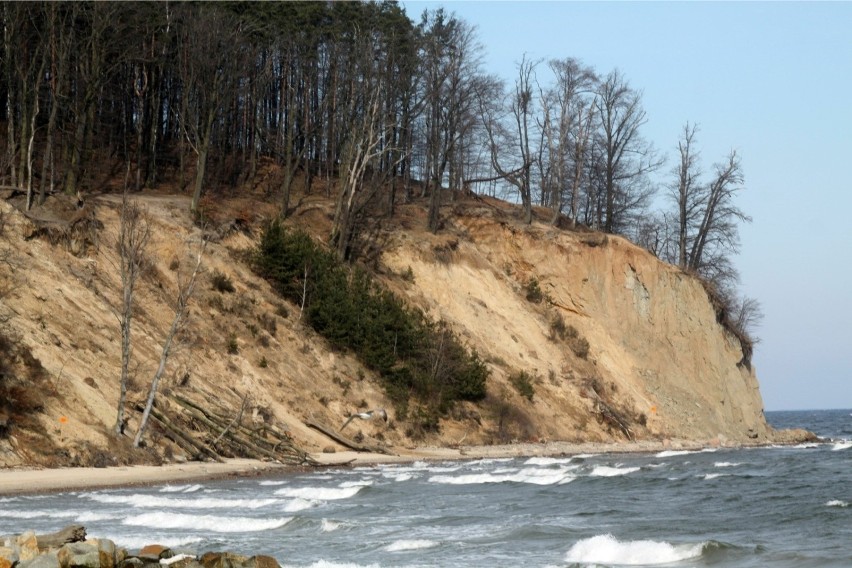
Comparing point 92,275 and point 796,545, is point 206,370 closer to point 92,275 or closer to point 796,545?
point 92,275

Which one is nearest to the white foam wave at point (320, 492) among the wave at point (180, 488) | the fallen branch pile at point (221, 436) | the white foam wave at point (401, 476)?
the wave at point (180, 488)

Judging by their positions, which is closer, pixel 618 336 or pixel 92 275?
pixel 92 275

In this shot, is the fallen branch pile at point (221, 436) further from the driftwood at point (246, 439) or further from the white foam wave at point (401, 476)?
the white foam wave at point (401, 476)

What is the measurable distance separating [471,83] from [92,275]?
80.5ft

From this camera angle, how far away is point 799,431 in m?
65.1

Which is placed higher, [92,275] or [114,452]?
[92,275]

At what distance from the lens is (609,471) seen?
33.5 metres

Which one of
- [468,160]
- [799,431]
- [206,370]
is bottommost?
[799,431]

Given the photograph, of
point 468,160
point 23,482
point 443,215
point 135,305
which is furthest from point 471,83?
point 23,482

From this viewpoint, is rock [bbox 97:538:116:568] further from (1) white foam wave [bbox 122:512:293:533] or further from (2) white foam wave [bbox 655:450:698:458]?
(2) white foam wave [bbox 655:450:698:458]

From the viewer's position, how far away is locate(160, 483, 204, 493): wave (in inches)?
1011

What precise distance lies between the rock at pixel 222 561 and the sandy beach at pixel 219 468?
1106 cm

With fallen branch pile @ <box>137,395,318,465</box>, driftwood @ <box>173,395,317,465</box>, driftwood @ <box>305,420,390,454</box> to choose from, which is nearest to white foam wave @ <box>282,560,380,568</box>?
fallen branch pile @ <box>137,395,318,465</box>

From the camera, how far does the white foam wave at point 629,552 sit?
1733cm
